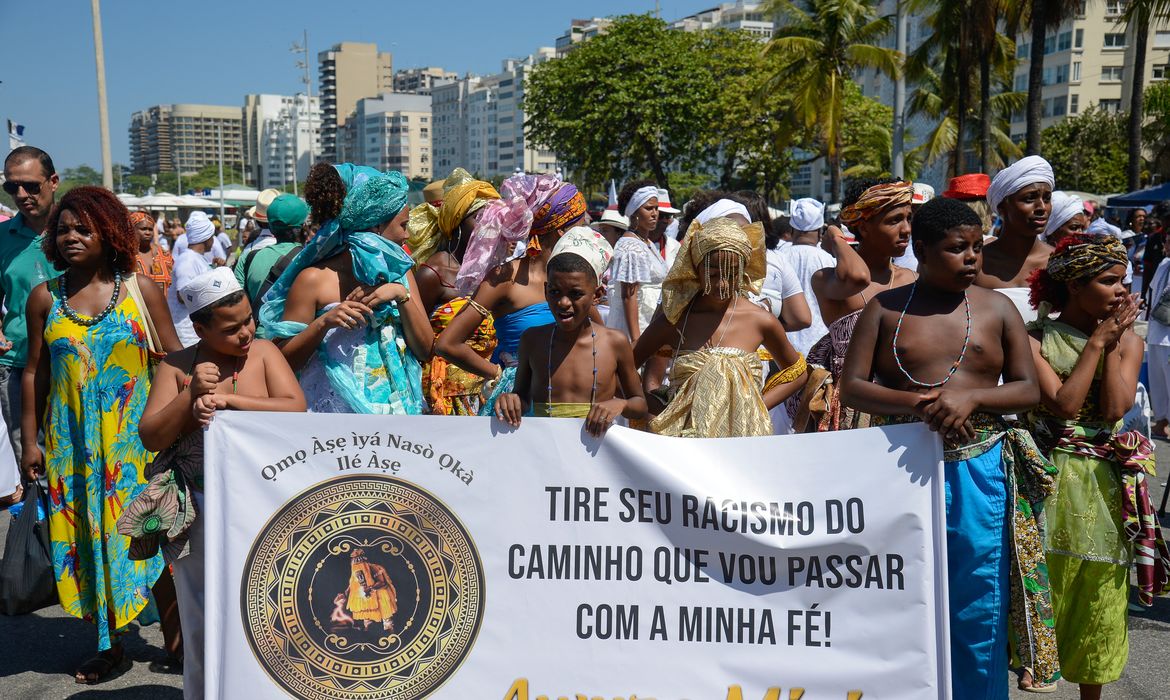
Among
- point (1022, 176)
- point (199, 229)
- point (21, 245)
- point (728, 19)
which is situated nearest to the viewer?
point (1022, 176)

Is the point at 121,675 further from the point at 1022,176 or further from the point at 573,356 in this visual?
the point at 1022,176

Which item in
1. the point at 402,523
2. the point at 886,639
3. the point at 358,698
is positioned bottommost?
the point at 358,698

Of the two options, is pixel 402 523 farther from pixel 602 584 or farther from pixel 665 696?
pixel 665 696

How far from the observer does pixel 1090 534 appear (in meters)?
4.02

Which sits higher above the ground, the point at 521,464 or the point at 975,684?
the point at 521,464

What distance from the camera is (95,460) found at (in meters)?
4.61

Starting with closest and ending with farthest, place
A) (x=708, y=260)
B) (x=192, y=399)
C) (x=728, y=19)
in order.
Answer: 1. (x=192, y=399)
2. (x=708, y=260)
3. (x=728, y=19)

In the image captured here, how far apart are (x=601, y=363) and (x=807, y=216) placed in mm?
3948

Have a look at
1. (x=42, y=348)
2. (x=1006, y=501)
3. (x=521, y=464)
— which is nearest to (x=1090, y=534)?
(x=1006, y=501)

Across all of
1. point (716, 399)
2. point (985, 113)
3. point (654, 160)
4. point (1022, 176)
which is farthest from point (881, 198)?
point (654, 160)

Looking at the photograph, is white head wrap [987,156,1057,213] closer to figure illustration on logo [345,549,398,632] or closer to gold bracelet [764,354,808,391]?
gold bracelet [764,354,808,391]

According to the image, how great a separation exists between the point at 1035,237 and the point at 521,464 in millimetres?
2984

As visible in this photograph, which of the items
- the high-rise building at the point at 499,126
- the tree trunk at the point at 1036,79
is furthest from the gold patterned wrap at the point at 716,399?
the high-rise building at the point at 499,126

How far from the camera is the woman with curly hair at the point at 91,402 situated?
15.0ft
